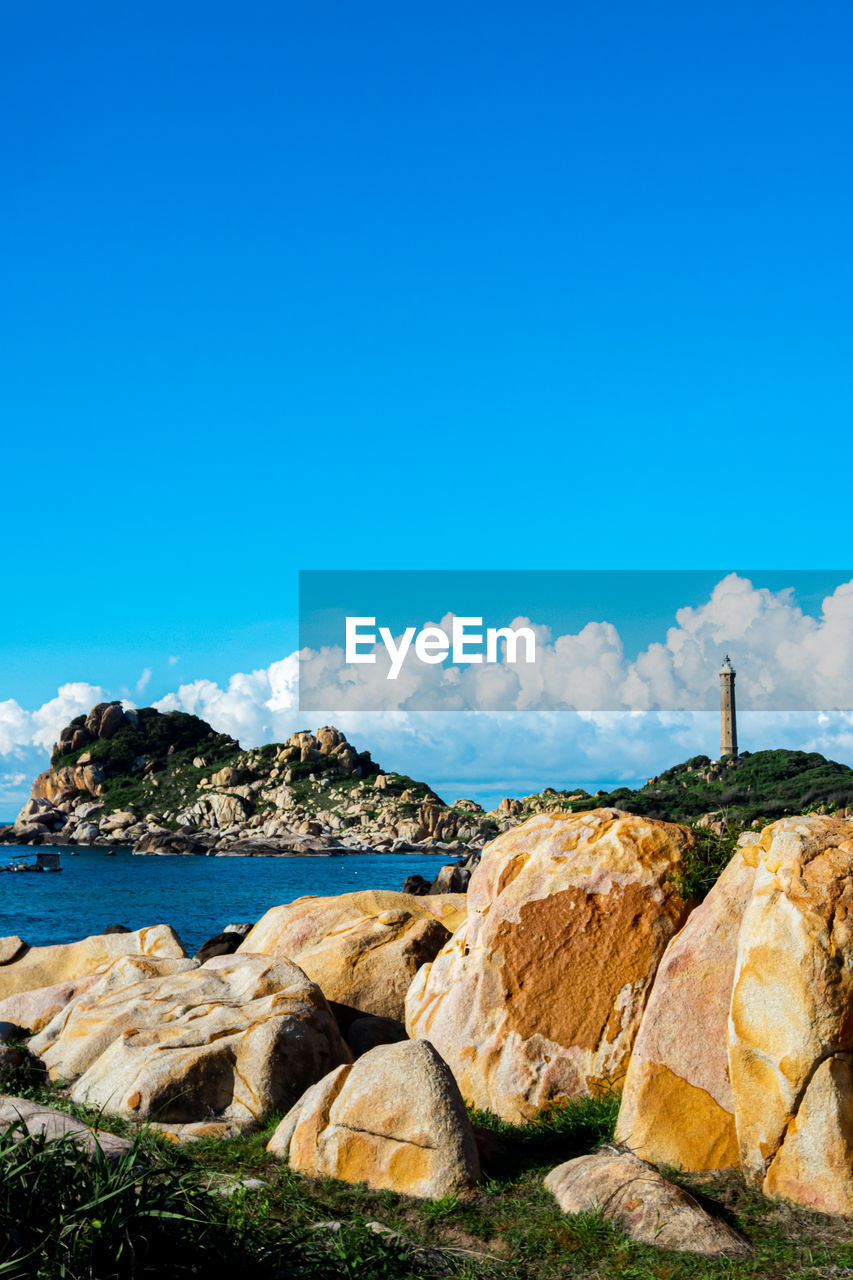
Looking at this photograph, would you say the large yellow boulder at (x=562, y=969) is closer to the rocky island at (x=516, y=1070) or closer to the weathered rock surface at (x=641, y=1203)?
the rocky island at (x=516, y=1070)

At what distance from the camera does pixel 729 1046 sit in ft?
31.1

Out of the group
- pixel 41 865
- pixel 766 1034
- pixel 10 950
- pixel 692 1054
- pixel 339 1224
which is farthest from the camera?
pixel 41 865

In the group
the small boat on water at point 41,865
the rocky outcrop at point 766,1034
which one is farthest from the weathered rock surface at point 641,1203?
the small boat on water at point 41,865

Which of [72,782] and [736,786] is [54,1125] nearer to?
[736,786]

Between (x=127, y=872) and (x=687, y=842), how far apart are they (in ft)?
291

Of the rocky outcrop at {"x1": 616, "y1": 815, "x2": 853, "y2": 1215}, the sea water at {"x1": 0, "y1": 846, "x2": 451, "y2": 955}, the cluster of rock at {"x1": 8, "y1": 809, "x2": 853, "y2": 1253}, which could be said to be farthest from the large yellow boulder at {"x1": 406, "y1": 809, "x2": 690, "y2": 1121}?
the sea water at {"x1": 0, "y1": 846, "x2": 451, "y2": 955}

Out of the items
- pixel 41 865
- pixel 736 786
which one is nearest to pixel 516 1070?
pixel 41 865

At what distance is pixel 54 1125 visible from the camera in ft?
28.6

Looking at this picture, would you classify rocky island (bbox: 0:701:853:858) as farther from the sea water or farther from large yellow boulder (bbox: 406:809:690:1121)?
large yellow boulder (bbox: 406:809:690:1121)

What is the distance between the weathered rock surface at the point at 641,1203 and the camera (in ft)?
26.8

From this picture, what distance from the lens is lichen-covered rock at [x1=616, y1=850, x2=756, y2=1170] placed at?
991 centimetres

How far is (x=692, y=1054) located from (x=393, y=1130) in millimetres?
3058

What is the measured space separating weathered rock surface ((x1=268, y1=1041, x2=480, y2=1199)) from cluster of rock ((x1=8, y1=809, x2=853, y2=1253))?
0.06 feet

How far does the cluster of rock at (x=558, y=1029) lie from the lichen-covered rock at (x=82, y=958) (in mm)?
3469
